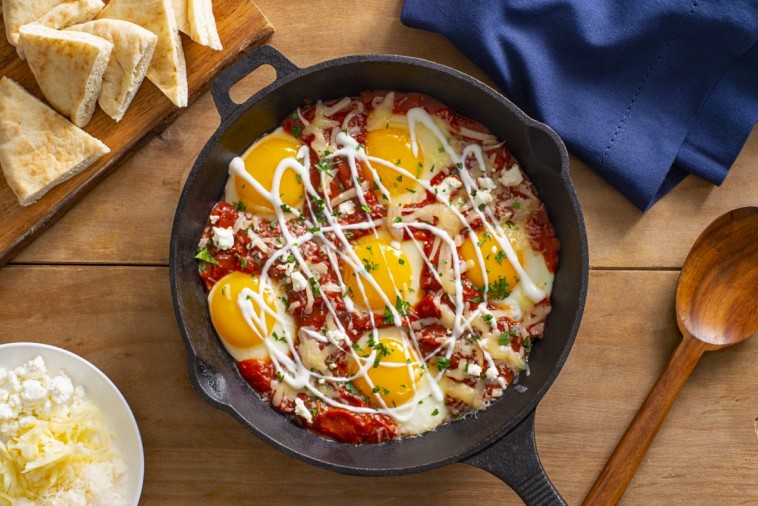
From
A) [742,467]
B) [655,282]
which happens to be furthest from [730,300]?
[742,467]

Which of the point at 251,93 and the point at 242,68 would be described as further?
the point at 251,93

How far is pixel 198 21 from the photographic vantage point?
3098 millimetres

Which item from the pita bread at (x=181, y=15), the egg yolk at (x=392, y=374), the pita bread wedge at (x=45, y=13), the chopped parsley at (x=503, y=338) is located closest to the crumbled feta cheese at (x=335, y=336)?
the egg yolk at (x=392, y=374)

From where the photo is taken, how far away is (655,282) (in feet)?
10.9

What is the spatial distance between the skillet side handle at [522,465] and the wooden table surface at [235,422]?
46cm

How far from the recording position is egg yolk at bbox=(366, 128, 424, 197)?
3.16 meters

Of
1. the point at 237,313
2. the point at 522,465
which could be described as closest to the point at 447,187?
the point at 237,313

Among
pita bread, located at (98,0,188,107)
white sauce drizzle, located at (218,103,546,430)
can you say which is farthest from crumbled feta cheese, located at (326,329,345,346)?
pita bread, located at (98,0,188,107)

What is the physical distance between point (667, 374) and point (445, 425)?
1.01m

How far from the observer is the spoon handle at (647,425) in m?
3.23

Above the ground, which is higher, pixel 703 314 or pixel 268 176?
pixel 268 176

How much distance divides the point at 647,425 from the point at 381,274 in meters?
1.34

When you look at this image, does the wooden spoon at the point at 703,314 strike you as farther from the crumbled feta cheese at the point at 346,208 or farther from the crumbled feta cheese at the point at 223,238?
the crumbled feta cheese at the point at 223,238

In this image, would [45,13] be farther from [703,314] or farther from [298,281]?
[703,314]
